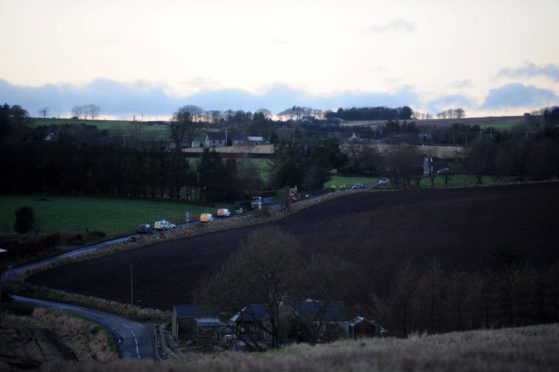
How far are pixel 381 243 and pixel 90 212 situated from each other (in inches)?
1209

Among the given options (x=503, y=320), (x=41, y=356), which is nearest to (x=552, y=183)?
(x=503, y=320)

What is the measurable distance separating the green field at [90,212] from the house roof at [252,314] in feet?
94.3

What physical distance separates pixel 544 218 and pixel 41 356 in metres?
31.2

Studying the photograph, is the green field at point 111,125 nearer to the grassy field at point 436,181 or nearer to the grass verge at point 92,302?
the grassy field at point 436,181

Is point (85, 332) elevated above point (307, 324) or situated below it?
below

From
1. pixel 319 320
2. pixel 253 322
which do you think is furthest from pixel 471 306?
pixel 253 322

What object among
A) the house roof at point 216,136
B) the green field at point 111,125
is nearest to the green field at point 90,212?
the house roof at point 216,136

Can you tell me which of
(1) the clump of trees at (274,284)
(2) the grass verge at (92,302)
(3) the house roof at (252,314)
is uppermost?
(1) the clump of trees at (274,284)

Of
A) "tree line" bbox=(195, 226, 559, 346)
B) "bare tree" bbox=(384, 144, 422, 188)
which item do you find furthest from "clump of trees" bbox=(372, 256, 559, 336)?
"bare tree" bbox=(384, 144, 422, 188)

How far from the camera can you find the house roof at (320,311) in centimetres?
2353

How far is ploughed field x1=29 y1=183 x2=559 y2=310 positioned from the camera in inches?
1308

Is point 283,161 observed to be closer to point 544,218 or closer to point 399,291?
point 544,218

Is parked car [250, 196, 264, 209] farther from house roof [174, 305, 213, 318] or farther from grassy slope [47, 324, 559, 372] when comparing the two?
grassy slope [47, 324, 559, 372]

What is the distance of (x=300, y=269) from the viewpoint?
82.3 feet
